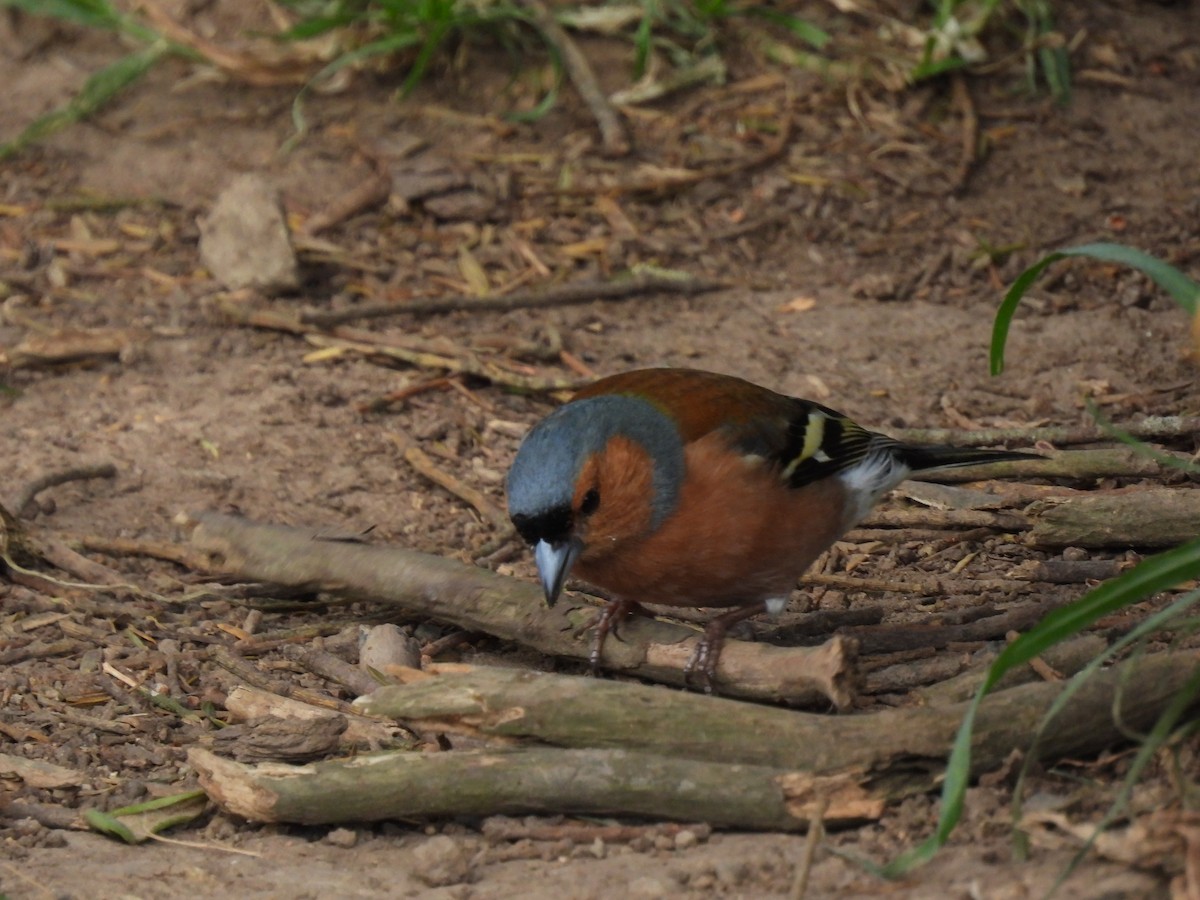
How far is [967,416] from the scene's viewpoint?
21.4 feet

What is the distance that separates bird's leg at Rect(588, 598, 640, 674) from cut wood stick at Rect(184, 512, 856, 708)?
0.03 metres

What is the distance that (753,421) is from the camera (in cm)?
502

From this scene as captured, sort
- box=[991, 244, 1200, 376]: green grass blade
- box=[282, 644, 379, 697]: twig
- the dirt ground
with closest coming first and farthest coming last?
box=[991, 244, 1200, 376]: green grass blade → the dirt ground → box=[282, 644, 379, 697]: twig

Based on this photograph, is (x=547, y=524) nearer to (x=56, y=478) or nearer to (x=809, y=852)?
(x=809, y=852)

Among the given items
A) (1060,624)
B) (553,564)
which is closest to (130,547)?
(553,564)

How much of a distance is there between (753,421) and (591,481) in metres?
0.78

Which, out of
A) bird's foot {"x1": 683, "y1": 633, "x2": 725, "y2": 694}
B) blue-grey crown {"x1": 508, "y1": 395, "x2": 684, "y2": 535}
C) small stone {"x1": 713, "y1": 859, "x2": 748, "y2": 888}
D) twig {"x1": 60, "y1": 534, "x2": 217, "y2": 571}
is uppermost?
blue-grey crown {"x1": 508, "y1": 395, "x2": 684, "y2": 535}

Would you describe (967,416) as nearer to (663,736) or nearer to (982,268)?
(982,268)

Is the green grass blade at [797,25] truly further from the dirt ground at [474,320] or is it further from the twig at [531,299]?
the twig at [531,299]

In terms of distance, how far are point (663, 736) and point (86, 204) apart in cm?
554

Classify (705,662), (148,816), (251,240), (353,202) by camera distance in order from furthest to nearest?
(353,202)
(251,240)
(705,662)
(148,816)

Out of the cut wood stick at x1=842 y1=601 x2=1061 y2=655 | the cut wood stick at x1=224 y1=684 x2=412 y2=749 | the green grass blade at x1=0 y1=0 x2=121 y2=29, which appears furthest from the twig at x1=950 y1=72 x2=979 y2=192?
the cut wood stick at x1=224 y1=684 x2=412 y2=749

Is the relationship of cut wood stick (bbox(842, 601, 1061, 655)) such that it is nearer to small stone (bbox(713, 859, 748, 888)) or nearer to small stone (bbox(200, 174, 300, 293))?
small stone (bbox(713, 859, 748, 888))

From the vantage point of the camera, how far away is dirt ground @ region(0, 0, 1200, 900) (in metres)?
3.87
